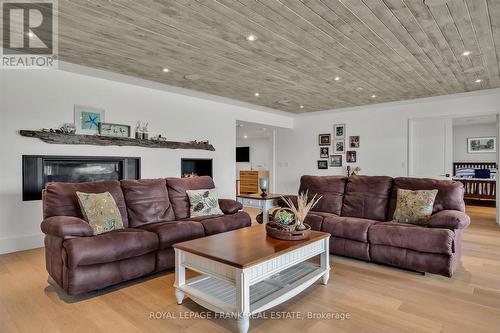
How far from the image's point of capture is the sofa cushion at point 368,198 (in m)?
3.76

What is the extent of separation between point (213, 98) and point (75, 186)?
3.41 m

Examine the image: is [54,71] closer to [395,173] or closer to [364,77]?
[364,77]

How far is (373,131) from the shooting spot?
22.5ft

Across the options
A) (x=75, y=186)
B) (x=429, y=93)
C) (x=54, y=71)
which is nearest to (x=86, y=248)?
(x=75, y=186)

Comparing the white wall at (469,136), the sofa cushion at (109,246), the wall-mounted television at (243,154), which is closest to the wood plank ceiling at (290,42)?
the sofa cushion at (109,246)

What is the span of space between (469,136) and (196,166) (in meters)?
8.08

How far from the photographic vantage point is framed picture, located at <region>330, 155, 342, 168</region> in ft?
24.3

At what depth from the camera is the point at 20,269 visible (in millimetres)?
3123

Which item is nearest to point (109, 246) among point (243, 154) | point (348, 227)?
point (348, 227)

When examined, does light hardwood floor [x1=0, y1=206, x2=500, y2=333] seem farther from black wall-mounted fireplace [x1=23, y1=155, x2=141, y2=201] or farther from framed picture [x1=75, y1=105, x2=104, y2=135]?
framed picture [x1=75, y1=105, x2=104, y2=135]

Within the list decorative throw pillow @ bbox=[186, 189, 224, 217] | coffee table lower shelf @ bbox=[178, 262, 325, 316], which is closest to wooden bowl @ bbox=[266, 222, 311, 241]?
coffee table lower shelf @ bbox=[178, 262, 325, 316]

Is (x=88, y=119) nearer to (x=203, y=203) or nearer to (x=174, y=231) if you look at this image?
(x=203, y=203)

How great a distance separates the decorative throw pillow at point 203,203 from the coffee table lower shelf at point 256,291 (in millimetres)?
1280

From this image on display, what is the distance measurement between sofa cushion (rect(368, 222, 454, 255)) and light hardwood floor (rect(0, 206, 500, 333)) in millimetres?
295
